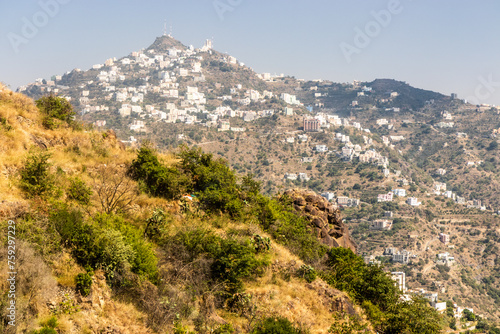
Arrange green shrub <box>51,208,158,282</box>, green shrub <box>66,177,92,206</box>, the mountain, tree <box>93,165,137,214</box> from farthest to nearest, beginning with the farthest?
the mountain
tree <box>93,165,137,214</box>
green shrub <box>66,177,92,206</box>
green shrub <box>51,208,158,282</box>

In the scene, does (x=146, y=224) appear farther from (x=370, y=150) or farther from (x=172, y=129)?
(x=370, y=150)

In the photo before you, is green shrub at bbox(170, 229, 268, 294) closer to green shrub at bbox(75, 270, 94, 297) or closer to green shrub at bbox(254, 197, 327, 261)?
green shrub at bbox(75, 270, 94, 297)

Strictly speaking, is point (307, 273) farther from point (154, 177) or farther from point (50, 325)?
point (50, 325)

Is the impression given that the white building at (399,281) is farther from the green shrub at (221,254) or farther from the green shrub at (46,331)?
the green shrub at (46,331)

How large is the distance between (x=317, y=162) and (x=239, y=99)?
8327 centimetres

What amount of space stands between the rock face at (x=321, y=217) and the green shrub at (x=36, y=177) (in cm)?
1140

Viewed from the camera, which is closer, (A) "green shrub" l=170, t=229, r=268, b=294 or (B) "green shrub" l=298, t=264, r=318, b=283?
(A) "green shrub" l=170, t=229, r=268, b=294

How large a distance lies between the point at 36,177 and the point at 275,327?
639 cm

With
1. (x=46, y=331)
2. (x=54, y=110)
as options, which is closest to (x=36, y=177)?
(x=46, y=331)

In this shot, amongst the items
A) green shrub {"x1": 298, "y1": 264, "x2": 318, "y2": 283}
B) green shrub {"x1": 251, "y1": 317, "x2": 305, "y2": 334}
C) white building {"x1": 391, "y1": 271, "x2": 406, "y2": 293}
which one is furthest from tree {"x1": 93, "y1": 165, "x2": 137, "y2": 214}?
white building {"x1": 391, "y1": 271, "x2": 406, "y2": 293}

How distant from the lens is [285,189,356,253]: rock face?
17.2m

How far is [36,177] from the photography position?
27.9ft

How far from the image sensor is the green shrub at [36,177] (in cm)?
827

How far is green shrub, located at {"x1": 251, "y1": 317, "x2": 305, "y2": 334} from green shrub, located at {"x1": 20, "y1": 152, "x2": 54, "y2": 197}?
5794mm
